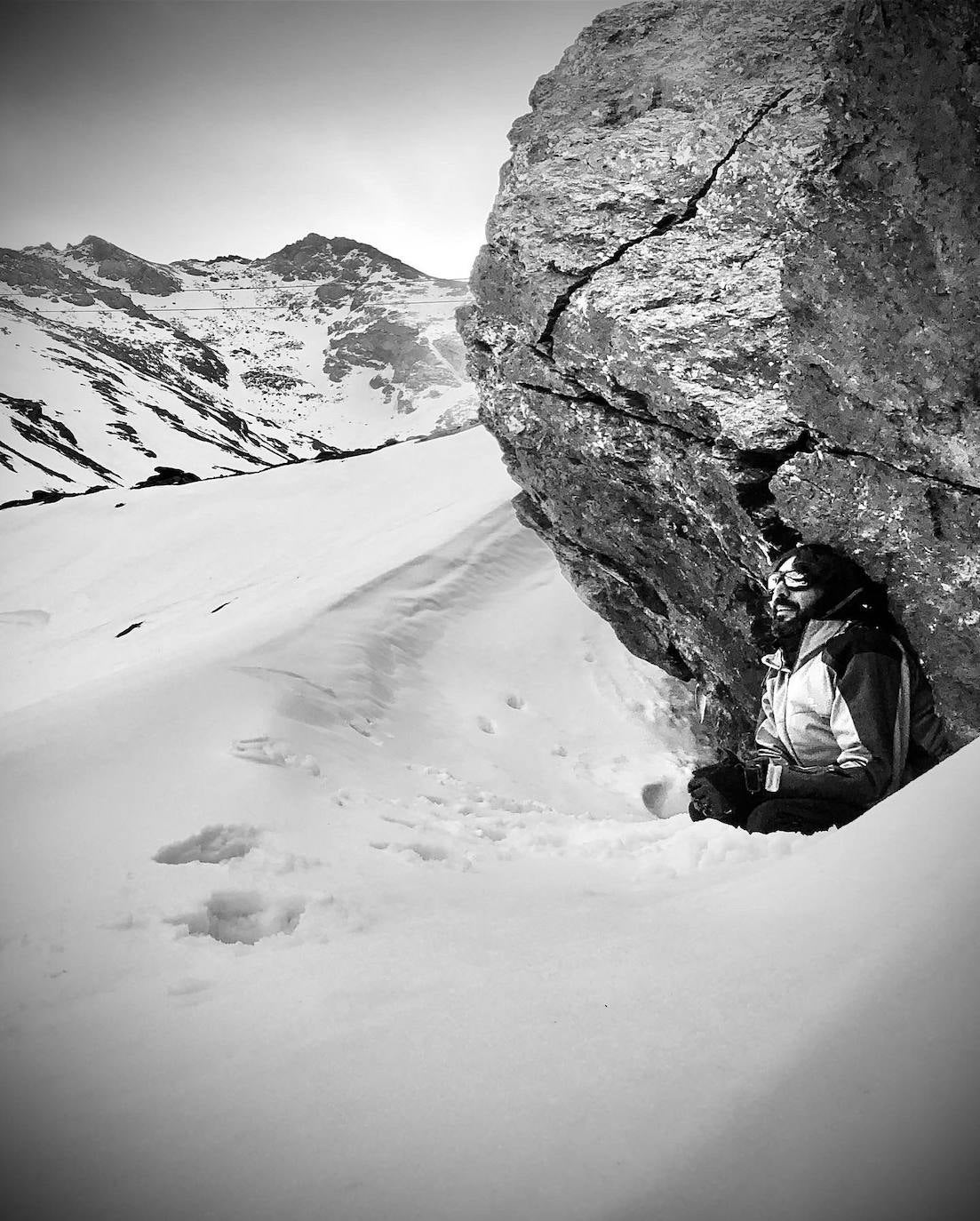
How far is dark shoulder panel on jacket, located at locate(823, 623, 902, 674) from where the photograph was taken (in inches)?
156

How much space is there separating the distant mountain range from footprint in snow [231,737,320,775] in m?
17.5

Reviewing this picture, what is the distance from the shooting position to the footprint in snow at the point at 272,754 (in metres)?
4.12

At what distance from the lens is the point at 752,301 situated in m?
4.10

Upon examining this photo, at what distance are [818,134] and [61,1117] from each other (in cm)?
490

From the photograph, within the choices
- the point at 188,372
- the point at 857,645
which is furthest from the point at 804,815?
the point at 188,372

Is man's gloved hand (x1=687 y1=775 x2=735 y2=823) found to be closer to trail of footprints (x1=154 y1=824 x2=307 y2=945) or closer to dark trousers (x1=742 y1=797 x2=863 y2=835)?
dark trousers (x1=742 y1=797 x2=863 y2=835)

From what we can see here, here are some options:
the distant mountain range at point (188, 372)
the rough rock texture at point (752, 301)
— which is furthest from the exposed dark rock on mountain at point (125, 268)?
the rough rock texture at point (752, 301)

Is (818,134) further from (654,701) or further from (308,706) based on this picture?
(654,701)

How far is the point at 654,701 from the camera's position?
7.97 meters

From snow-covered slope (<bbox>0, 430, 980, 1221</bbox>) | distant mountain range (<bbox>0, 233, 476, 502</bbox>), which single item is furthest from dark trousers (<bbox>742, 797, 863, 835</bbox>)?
distant mountain range (<bbox>0, 233, 476, 502</bbox>)

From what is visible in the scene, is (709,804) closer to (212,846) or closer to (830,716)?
(830,716)

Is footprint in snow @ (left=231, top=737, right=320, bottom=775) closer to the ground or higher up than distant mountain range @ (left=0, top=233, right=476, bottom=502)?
closer to the ground

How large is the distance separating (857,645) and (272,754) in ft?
10.4

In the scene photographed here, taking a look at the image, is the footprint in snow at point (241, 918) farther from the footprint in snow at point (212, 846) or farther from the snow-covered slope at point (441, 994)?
the footprint in snow at point (212, 846)
